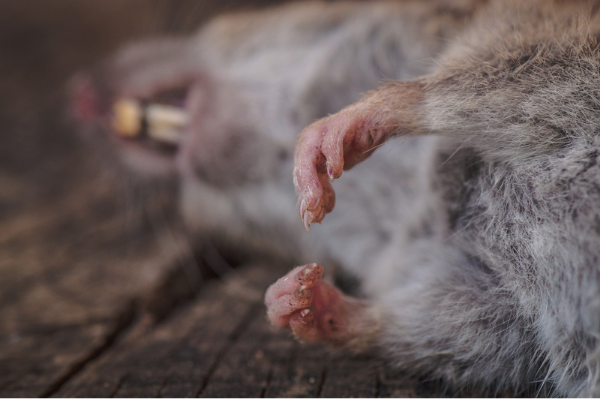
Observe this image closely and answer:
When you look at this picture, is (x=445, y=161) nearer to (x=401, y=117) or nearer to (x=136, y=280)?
(x=401, y=117)

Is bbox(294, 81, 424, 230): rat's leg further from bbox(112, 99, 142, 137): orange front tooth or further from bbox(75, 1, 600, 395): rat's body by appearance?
bbox(112, 99, 142, 137): orange front tooth

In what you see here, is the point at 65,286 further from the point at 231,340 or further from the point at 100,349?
the point at 231,340

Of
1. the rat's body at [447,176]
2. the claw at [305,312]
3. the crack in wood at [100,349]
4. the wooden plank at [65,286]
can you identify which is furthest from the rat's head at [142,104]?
the claw at [305,312]

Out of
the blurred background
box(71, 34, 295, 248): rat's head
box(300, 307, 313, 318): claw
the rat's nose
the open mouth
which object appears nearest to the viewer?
box(300, 307, 313, 318): claw

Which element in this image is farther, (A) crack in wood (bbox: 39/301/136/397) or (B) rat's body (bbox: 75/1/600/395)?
(A) crack in wood (bbox: 39/301/136/397)

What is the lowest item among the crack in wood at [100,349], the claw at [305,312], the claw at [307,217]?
the crack in wood at [100,349]

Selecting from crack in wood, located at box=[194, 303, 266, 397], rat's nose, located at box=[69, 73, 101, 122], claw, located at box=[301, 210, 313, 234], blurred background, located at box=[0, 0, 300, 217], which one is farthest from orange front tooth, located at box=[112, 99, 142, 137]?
claw, located at box=[301, 210, 313, 234]

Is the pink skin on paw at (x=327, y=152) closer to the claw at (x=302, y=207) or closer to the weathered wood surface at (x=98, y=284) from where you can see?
the claw at (x=302, y=207)

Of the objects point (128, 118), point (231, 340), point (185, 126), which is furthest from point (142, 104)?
point (231, 340)
